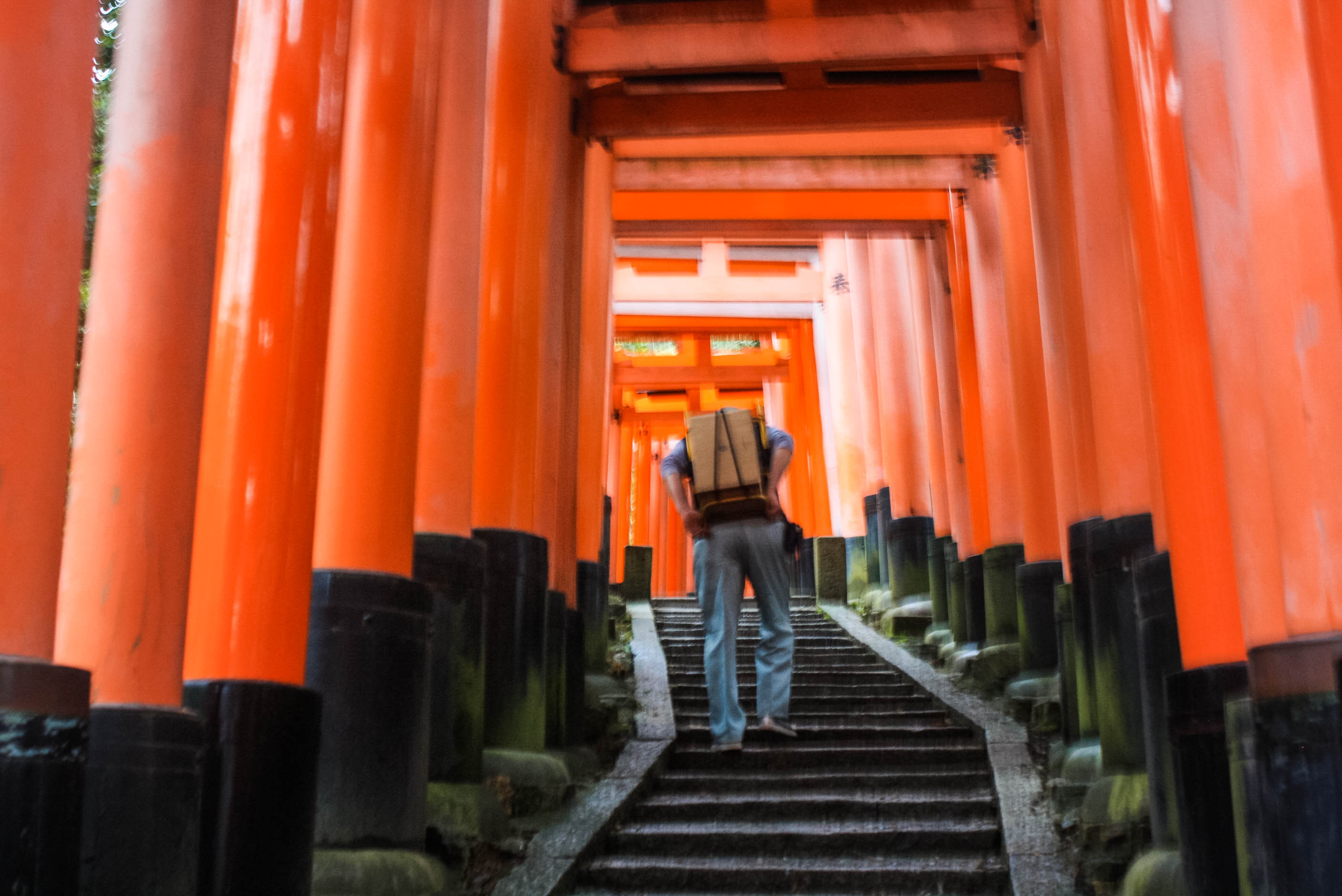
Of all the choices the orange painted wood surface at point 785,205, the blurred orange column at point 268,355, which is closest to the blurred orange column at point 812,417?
the orange painted wood surface at point 785,205

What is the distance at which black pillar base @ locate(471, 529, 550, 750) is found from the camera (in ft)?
17.3

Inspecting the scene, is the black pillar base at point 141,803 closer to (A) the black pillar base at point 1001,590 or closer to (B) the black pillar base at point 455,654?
(B) the black pillar base at point 455,654

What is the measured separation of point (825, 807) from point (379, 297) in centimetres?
267

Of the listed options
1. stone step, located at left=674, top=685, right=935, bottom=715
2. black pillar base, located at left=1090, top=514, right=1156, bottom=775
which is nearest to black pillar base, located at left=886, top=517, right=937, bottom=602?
stone step, located at left=674, top=685, right=935, bottom=715

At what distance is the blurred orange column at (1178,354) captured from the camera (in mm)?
3488

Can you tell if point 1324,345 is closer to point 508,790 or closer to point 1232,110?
point 1232,110

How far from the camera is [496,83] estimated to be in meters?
6.07

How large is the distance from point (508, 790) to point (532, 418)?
5.63 ft

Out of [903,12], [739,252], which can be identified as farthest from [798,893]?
[739,252]

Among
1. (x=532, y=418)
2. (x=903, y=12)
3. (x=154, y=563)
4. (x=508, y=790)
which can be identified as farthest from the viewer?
(x=903, y=12)

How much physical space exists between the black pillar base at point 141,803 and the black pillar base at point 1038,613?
485 centimetres

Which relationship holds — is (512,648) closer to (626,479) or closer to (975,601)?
(975,601)

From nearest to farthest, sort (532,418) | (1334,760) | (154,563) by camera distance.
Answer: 1. (1334,760)
2. (154,563)
3. (532,418)

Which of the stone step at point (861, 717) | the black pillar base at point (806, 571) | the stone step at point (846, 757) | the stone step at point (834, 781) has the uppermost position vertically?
the black pillar base at point (806, 571)
